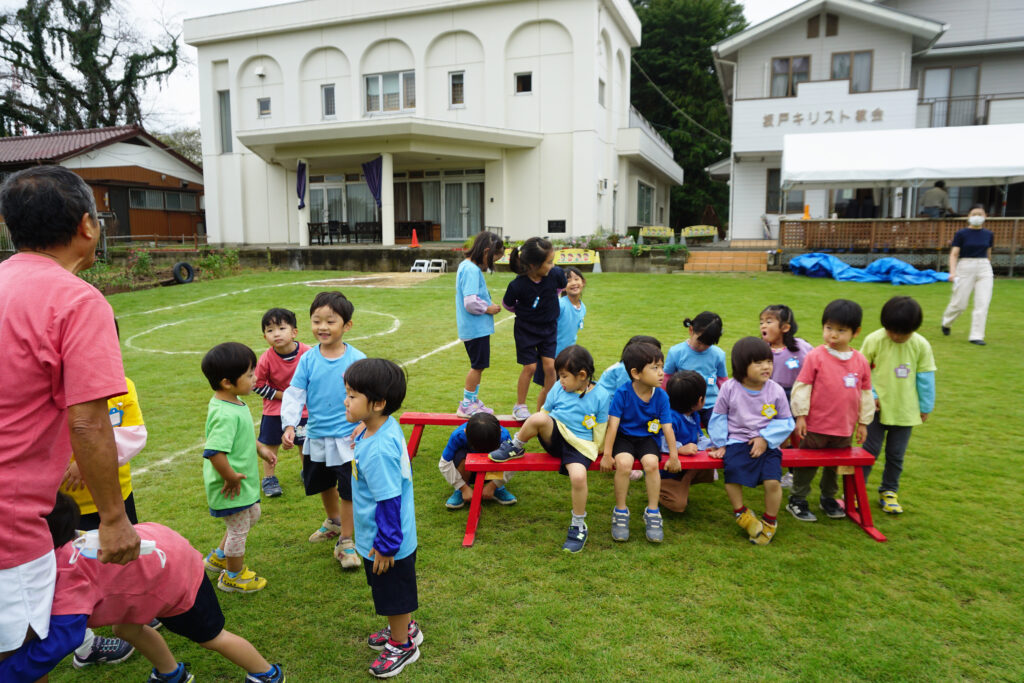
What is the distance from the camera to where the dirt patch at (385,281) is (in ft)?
57.7

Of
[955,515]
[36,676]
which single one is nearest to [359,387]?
[36,676]

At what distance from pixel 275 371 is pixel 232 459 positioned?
4.54 feet

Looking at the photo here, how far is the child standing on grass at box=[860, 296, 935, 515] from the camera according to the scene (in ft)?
15.1

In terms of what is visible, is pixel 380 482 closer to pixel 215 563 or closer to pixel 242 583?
pixel 242 583

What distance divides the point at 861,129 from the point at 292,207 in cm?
2265

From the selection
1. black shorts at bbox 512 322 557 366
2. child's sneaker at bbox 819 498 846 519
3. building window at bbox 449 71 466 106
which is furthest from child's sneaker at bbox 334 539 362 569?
building window at bbox 449 71 466 106

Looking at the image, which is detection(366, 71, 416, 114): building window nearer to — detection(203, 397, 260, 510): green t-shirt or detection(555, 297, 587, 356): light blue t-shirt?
detection(555, 297, 587, 356): light blue t-shirt

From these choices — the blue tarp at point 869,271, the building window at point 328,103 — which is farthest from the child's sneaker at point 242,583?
the building window at point 328,103

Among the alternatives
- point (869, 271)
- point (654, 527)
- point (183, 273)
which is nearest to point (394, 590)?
point (654, 527)

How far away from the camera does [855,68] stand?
942 inches

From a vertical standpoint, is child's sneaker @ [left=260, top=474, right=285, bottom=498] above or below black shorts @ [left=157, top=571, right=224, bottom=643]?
below

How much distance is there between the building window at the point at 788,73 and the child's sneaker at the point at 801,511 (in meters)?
23.5

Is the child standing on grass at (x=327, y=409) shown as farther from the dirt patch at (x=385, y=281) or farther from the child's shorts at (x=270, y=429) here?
the dirt patch at (x=385, y=281)

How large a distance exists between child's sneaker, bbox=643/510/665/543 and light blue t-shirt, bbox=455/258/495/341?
253 cm
